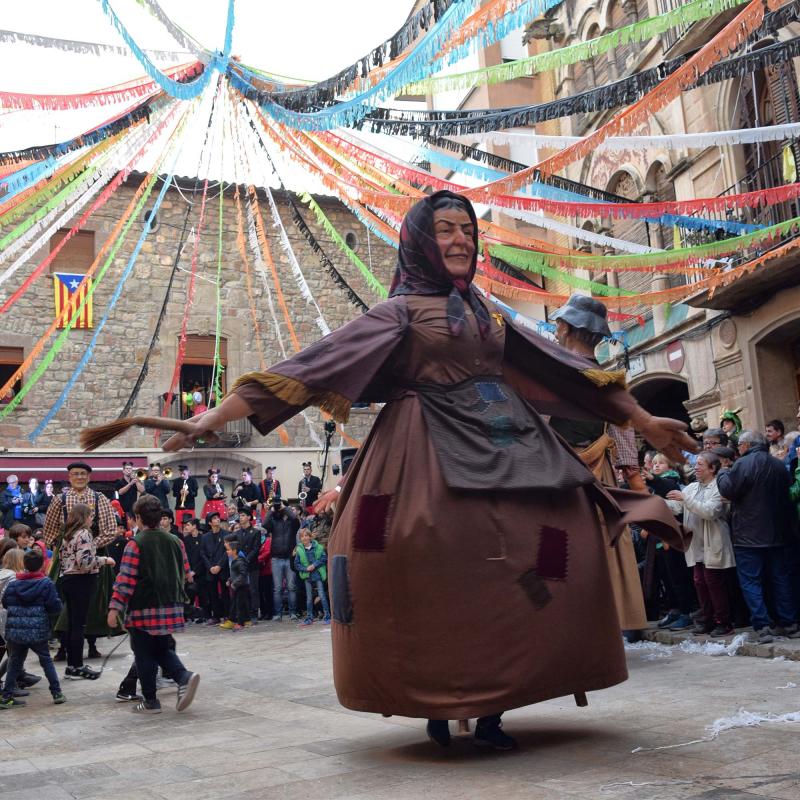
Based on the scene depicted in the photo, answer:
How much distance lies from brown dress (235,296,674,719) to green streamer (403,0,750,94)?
261 cm

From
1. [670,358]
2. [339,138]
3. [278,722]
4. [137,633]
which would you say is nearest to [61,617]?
[137,633]

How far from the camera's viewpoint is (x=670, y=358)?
16.0 metres

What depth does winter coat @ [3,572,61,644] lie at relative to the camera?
6383 mm

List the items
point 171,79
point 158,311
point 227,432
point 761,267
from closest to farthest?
point 171,79
point 761,267
point 158,311
point 227,432

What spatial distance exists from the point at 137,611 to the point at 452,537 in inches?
131

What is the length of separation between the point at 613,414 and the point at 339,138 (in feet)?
17.4

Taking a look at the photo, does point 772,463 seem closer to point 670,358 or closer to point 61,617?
point 61,617

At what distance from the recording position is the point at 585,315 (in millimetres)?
5887

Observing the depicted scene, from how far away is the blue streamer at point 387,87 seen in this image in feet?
17.6

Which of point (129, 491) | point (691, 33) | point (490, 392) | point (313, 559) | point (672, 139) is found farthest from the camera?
point (129, 491)

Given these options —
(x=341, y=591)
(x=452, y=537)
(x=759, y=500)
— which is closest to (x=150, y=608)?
(x=341, y=591)

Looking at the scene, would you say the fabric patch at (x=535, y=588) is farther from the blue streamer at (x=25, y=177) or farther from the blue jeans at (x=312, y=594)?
the blue jeans at (x=312, y=594)

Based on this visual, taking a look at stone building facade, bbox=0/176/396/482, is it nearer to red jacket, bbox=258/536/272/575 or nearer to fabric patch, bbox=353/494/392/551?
red jacket, bbox=258/536/272/575

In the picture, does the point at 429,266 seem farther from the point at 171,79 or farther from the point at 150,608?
the point at 171,79
